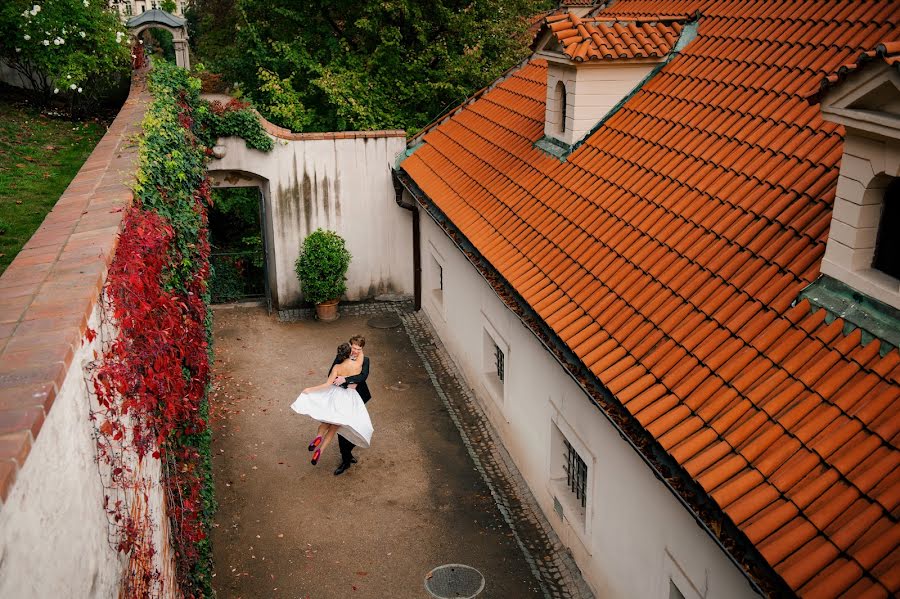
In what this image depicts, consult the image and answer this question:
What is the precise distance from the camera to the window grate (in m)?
8.80

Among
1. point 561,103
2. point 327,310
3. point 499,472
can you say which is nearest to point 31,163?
point 327,310

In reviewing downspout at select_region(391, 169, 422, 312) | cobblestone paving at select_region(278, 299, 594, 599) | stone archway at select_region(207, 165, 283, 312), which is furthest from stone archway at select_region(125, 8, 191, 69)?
cobblestone paving at select_region(278, 299, 594, 599)

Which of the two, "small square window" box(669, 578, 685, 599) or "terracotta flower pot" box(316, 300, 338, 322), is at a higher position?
"small square window" box(669, 578, 685, 599)

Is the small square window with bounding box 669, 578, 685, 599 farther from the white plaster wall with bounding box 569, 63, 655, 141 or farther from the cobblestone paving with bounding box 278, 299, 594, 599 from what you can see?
the white plaster wall with bounding box 569, 63, 655, 141

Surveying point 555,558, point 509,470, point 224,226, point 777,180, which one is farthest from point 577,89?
point 224,226

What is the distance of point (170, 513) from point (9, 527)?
13.6ft

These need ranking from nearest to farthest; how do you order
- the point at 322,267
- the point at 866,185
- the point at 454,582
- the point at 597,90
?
the point at 866,185
the point at 454,582
the point at 597,90
the point at 322,267

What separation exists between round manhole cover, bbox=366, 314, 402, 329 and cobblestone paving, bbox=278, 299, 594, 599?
0.53 feet

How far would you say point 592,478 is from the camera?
7.99 metres

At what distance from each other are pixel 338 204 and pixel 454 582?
9.34 meters

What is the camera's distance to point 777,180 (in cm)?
708

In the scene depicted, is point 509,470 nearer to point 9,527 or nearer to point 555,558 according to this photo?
point 555,558

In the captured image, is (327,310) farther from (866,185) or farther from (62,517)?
(62,517)

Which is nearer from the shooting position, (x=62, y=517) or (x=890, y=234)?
(x=62, y=517)
